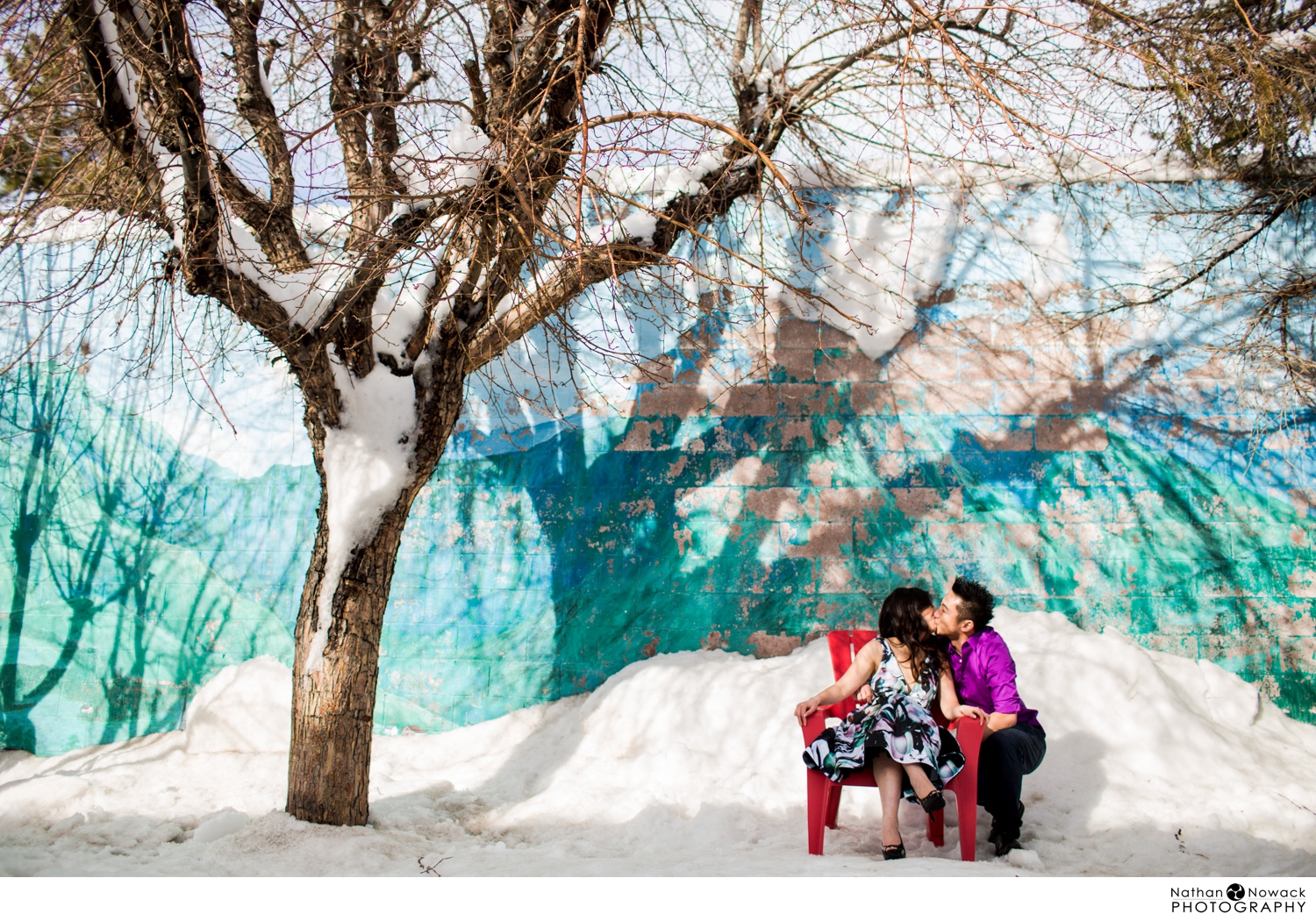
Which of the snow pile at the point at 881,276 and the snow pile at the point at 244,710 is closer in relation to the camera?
the snow pile at the point at 244,710

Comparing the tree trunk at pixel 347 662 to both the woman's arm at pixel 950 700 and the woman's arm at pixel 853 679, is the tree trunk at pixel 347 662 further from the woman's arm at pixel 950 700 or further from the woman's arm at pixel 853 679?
the woman's arm at pixel 950 700

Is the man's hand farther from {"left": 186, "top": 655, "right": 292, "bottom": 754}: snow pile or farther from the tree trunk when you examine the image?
{"left": 186, "top": 655, "right": 292, "bottom": 754}: snow pile

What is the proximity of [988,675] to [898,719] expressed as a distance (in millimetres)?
493

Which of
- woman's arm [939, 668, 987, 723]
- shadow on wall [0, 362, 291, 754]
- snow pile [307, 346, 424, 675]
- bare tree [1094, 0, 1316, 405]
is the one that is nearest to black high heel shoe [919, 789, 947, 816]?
woman's arm [939, 668, 987, 723]

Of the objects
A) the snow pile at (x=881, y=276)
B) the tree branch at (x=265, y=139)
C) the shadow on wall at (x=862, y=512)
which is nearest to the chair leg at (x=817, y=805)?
the shadow on wall at (x=862, y=512)

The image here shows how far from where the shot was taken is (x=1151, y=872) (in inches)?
111

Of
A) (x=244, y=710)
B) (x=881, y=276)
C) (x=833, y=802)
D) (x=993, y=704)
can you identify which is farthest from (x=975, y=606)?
(x=244, y=710)

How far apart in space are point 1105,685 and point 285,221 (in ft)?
14.5

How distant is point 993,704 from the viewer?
317 centimetres

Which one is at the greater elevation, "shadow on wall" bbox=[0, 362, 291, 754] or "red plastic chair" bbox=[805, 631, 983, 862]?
"shadow on wall" bbox=[0, 362, 291, 754]

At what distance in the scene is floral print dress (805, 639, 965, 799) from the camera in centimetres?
292

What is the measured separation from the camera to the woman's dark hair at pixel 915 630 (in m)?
3.23

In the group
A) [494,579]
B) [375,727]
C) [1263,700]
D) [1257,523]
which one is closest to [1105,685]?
[1263,700]

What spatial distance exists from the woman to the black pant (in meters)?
0.16
